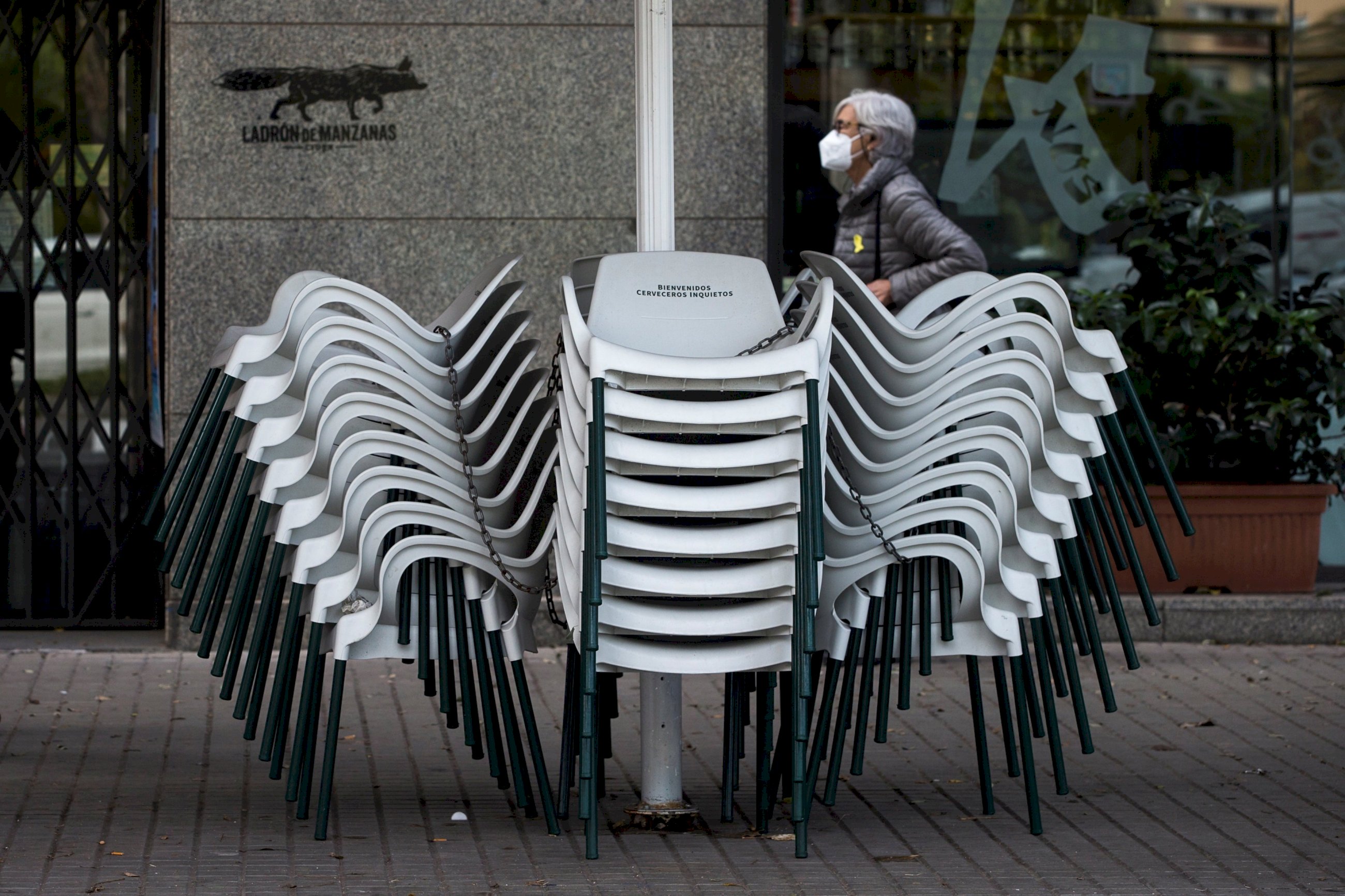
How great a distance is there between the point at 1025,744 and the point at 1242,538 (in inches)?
142

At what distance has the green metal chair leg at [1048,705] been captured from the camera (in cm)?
494

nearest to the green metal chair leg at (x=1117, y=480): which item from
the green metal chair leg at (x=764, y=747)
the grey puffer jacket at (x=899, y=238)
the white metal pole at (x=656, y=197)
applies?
the green metal chair leg at (x=764, y=747)

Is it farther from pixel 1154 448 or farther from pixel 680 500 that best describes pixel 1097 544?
pixel 680 500

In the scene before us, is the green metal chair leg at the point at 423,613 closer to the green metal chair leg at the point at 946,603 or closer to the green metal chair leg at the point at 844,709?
A: the green metal chair leg at the point at 844,709

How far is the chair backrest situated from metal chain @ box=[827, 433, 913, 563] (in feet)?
1.30

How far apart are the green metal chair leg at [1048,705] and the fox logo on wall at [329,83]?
13.6 feet

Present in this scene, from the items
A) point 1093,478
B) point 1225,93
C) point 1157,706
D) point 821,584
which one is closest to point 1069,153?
point 1225,93

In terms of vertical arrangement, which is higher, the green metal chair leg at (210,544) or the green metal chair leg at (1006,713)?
the green metal chair leg at (210,544)

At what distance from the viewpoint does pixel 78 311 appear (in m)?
8.25

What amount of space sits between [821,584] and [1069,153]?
14.6ft

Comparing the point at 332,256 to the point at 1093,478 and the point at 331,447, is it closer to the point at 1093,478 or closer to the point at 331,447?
the point at 331,447

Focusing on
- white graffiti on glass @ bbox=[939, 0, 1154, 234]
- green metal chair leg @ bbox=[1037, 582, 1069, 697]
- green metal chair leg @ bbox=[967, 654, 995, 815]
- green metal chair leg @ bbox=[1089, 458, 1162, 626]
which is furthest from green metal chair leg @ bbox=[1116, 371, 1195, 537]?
white graffiti on glass @ bbox=[939, 0, 1154, 234]

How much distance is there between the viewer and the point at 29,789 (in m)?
5.50

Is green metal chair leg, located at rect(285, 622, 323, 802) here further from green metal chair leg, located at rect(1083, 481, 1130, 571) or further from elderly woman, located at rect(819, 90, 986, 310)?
elderly woman, located at rect(819, 90, 986, 310)
